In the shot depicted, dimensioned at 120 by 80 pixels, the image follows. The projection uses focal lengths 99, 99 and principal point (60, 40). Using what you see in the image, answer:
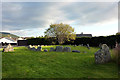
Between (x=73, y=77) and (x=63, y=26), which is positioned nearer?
(x=73, y=77)

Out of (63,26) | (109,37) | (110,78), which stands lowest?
(110,78)

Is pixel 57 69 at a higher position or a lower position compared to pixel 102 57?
lower

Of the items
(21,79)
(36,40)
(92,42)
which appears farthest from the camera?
(36,40)

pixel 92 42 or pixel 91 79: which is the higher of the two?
pixel 92 42

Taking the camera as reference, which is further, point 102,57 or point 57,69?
point 102,57

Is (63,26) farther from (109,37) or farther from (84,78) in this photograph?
(84,78)

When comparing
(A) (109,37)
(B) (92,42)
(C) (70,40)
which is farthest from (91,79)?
(C) (70,40)

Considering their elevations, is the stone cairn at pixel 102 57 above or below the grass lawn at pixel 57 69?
above

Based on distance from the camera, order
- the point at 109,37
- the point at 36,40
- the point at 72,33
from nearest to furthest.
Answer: the point at 109,37 → the point at 72,33 → the point at 36,40

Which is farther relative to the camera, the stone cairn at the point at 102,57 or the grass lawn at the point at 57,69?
the stone cairn at the point at 102,57

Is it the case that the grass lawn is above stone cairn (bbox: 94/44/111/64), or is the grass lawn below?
below

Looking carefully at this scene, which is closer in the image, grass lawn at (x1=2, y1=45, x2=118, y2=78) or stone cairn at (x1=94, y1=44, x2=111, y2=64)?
grass lawn at (x1=2, y1=45, x2=118, y2=78)

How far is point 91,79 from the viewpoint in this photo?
4.46 m

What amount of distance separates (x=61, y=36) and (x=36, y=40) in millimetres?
10028
